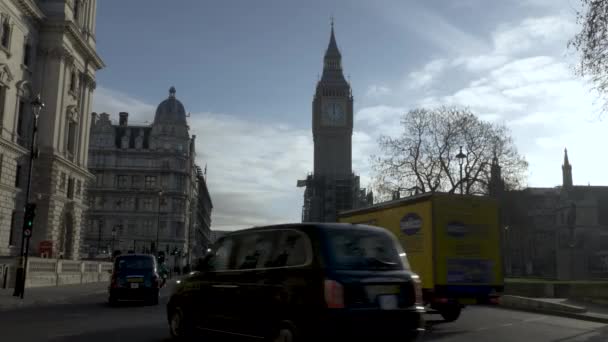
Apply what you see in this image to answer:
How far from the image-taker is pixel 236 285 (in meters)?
8.20

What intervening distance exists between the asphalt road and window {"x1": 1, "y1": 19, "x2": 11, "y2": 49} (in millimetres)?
29569

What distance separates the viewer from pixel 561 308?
61.3 ft

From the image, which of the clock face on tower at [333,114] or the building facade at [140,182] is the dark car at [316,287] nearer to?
the building facade at [140,182]

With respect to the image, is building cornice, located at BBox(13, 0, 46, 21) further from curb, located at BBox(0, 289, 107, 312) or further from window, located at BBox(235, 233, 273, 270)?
window, located at BBox(235, 233, 273, 270)

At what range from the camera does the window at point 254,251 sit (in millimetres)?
7992

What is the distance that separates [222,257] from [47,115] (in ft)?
137

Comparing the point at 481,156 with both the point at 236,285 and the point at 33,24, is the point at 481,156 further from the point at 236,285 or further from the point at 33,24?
the point at 236,285

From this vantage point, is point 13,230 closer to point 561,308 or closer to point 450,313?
point 450,313

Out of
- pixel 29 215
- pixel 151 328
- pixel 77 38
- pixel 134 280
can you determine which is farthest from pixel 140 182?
pixel 151 328

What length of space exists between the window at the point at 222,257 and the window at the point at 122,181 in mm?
94412

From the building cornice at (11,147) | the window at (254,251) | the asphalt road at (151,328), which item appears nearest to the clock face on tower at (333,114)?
the building cornice at (11,147)

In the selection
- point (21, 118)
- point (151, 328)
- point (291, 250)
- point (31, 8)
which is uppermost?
point (31, 8)

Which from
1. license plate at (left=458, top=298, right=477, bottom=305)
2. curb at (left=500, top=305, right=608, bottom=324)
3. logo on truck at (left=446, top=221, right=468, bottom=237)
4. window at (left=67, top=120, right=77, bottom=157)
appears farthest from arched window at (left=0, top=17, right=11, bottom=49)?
curb at (left=500, top=305, right=608, bottom=324)

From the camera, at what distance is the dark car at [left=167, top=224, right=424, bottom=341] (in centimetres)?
688
